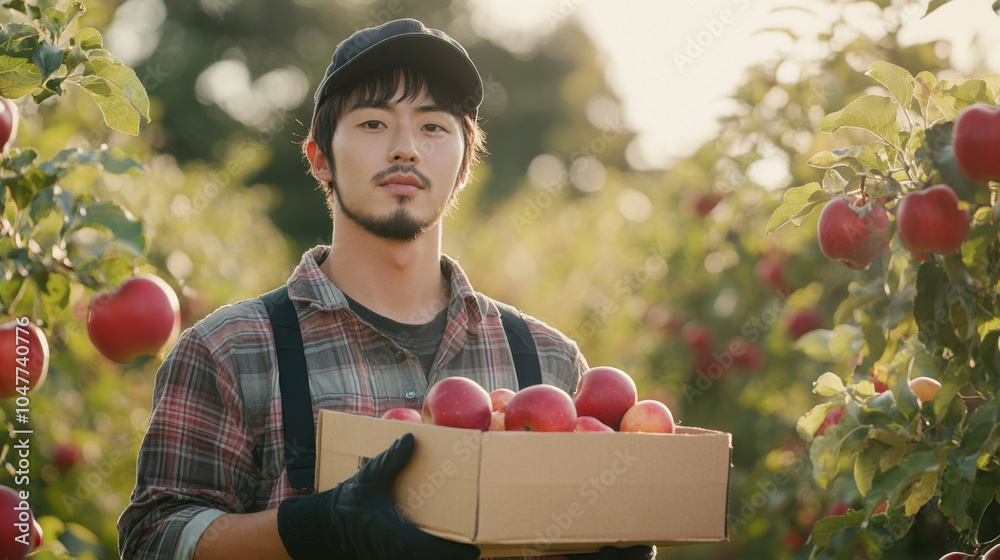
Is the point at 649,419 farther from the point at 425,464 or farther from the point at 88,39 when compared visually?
the point at 88,39

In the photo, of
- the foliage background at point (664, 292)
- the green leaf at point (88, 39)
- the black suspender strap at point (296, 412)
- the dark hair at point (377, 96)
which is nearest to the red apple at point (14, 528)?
the foliage background at point (664, 292)

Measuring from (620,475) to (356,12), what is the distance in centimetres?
2921

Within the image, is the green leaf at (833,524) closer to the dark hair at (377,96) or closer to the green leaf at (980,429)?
the green leaf at (980,429)

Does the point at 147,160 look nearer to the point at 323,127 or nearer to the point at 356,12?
the point at 323,127

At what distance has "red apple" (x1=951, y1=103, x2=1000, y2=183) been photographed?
1.55 metres

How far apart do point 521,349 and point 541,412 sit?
2.10 feet

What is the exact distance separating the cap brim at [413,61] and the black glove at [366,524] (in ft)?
3.29

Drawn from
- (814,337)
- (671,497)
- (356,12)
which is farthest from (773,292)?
(356,12)

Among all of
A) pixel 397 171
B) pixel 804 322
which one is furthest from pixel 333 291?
pixel 804 322

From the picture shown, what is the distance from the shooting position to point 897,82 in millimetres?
1821

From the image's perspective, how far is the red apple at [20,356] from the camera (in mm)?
1806

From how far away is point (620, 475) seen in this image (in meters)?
1.61

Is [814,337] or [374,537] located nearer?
[374,537]

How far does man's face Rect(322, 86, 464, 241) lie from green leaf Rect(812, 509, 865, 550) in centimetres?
107
